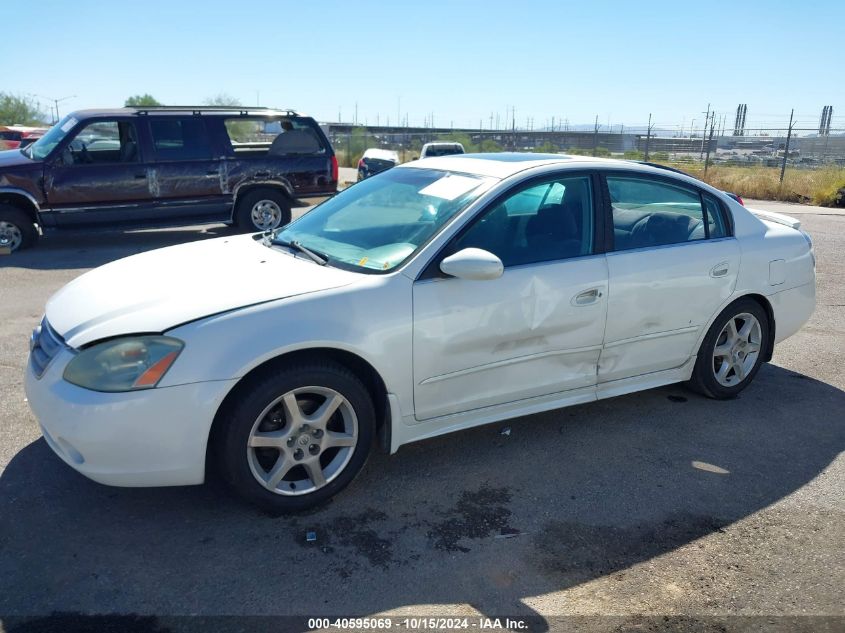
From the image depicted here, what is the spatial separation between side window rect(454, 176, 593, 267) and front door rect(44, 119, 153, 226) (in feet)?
24.7

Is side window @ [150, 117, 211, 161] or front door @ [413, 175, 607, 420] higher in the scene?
side window @ [150, 117, 211, 161]

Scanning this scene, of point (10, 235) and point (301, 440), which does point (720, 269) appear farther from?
point (10, 235)

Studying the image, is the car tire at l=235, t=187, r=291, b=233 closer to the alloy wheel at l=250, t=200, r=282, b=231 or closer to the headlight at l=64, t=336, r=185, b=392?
the alloy wheel at l=250, t=200, r=282, b=231

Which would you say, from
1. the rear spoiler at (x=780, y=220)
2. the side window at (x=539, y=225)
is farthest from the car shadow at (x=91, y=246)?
the rear spoiler at (x=780, y=220)

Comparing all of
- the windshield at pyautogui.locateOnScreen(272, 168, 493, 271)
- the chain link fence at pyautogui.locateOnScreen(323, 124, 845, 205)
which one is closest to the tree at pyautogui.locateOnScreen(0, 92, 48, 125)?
the chain link fence at pyautogui.locateOnScreen(323, 124, 845, 205)

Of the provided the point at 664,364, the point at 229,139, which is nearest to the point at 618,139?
the point at 229,139

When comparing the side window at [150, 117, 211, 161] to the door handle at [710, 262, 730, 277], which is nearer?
the door handle at [710, 262, 730, 277]

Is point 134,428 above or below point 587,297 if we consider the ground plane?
below

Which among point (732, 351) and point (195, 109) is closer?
point (732, 351)

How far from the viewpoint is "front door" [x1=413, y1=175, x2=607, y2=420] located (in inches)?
138

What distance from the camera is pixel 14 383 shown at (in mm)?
4723

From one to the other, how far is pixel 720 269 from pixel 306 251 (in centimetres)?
257

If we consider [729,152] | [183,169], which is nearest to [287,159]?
[183,169]

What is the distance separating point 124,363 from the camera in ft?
9.81
